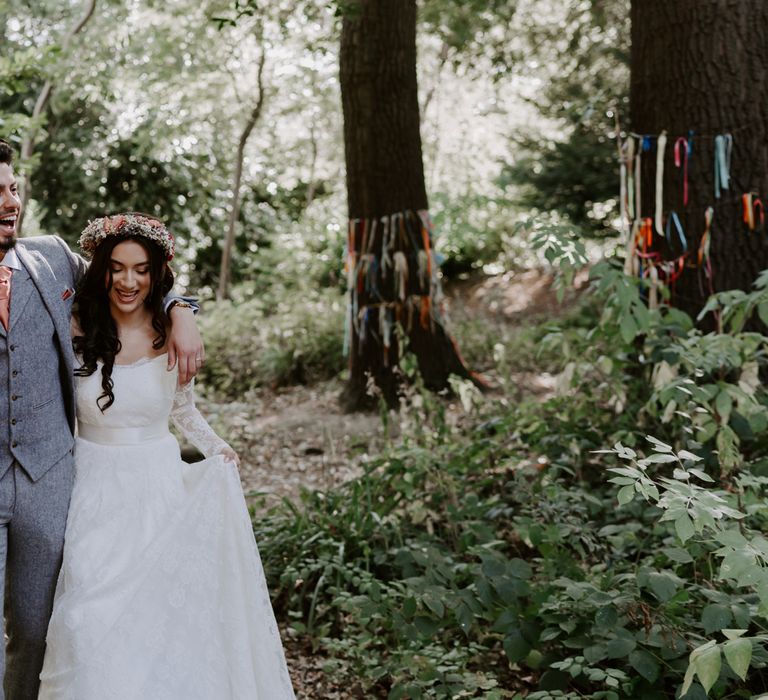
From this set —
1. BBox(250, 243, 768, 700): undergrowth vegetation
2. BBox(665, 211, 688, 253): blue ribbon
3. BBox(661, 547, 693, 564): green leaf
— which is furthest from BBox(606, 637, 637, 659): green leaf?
BBox(665, 211, 688, 253): blue ribbon

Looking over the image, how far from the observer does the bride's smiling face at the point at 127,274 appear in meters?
2.61

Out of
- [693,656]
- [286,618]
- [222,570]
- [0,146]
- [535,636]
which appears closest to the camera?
[693,656]

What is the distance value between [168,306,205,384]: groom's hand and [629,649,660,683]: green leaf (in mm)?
1653

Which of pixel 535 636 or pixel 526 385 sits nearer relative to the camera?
pixel 535 636

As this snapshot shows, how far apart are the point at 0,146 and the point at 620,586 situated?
2527mm

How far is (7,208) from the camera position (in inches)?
94.8

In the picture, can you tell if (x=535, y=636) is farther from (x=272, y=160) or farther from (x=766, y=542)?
(x=272, y=160)

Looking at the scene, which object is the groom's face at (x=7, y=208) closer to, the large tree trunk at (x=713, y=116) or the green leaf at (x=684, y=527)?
the green leaf at (x=684, y=527)

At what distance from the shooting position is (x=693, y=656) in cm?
195

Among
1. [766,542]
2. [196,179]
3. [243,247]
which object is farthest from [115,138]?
[766,542]

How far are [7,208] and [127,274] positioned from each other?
394 millimetres

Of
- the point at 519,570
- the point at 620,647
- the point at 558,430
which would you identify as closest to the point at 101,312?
the point at 519,570

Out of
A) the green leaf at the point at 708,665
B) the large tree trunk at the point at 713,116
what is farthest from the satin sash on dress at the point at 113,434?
the large tree trunk at the point at 713,116

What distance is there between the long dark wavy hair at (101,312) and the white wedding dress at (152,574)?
1.4 inches
